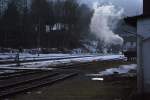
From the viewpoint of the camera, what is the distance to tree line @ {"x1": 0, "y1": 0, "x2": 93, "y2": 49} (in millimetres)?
92062

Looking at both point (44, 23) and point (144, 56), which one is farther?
point (44, 23)

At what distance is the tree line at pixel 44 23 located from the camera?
302 feet

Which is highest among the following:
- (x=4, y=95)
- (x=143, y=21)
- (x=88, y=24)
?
(x=88, y=24)

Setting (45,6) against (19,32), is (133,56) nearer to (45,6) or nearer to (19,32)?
(19,32)

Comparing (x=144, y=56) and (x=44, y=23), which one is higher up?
(x=44, y=23)

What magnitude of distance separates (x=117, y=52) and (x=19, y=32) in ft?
93.2

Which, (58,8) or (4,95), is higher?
(58,8)

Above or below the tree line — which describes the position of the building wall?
below

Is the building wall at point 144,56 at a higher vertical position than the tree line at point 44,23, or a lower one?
lower

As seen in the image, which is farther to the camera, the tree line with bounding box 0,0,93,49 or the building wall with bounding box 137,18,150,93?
the tree line with bounding box 0,0,93,49

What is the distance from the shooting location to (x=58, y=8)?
111 metres

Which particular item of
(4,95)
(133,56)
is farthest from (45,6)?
(4,95)

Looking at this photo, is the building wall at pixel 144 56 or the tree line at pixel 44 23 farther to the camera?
the tree line at pixel 44 23

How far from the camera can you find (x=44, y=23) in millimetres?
103000
